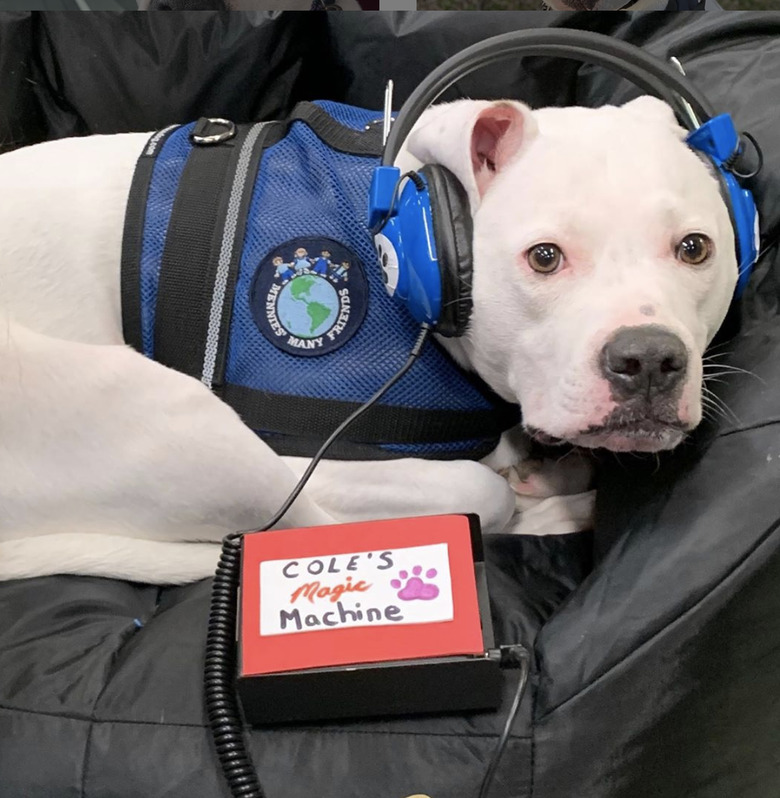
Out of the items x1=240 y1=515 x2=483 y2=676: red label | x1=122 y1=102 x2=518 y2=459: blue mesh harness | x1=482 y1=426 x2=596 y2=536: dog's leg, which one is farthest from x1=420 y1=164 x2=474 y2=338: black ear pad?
x1=482 y1=426 x2=596 y2=536: dog's leg

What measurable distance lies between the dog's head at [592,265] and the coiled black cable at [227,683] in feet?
1.39

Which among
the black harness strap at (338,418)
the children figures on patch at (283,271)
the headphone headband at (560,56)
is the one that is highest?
the headphone headband at (560,56)

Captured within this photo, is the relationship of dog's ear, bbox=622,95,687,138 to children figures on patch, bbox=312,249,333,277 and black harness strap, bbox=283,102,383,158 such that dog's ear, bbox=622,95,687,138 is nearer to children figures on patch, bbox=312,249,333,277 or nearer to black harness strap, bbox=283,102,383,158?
black harness strap, bbox=283,102,383,158

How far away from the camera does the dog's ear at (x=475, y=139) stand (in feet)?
3.59

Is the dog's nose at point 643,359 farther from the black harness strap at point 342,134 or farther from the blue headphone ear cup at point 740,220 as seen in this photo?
the black harness strap at point 342,134

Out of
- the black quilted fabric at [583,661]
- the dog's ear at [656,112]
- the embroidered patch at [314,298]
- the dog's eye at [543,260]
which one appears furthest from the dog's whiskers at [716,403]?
the embroidered patch at [314,298]

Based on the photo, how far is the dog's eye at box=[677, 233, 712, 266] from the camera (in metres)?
1.07

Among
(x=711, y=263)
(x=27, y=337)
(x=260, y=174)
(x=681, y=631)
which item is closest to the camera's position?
(x=681, y=631)

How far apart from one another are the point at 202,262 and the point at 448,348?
0.40 m

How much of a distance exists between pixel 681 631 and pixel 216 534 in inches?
26.3

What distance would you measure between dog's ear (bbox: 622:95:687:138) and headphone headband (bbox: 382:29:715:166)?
0.04 ft

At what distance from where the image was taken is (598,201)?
1.05m

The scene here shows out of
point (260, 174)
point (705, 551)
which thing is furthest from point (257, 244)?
point (705, 551)

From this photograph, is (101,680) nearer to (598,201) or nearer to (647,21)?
(598,201)
